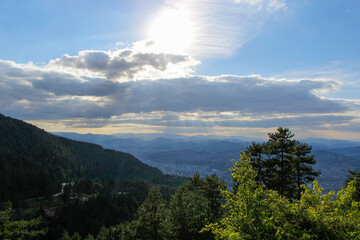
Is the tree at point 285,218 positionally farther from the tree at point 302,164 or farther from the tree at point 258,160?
the tree at point 258,160

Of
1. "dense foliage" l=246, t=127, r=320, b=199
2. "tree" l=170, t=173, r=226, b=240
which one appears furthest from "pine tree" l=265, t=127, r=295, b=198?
"tree" l=170, t=173, r=226, b=240

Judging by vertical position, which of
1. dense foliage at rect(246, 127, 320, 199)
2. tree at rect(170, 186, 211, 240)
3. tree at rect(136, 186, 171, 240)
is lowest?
tree at rect(136, 186, 171, 240)

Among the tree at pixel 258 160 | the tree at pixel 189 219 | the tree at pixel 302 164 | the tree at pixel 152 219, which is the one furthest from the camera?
the tree at pixel 152 219

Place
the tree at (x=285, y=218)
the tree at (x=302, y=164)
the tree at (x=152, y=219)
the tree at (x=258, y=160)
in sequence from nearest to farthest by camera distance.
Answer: the tree at (x=285, y=218) → the tree at (x=302, y=164) → the tree at (x=258, y=160) → the tree at (x=152, y=219)

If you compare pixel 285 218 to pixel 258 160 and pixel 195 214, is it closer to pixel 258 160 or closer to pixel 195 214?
pixel 195 214

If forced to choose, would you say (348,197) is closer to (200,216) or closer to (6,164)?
(200,216)

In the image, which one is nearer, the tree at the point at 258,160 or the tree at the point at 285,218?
the tree at the point at 285,218

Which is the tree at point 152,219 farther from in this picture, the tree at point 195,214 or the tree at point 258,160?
the tree at point 258,160

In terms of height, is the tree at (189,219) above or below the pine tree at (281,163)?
below

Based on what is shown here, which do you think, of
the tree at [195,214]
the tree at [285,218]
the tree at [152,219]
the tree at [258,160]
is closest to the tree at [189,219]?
the tree at [195,214]

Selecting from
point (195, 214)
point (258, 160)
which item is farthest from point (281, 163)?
point (195, 214)

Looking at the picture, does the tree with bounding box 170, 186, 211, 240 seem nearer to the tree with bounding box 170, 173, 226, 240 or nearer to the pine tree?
the tree with bounding box 170, 173, 226, 240

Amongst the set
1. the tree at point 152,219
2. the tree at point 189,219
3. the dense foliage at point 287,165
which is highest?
the dense foliage at point 287,165

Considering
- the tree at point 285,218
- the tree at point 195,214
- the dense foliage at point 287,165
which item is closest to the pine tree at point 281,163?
the dense foliage at point 287,165
